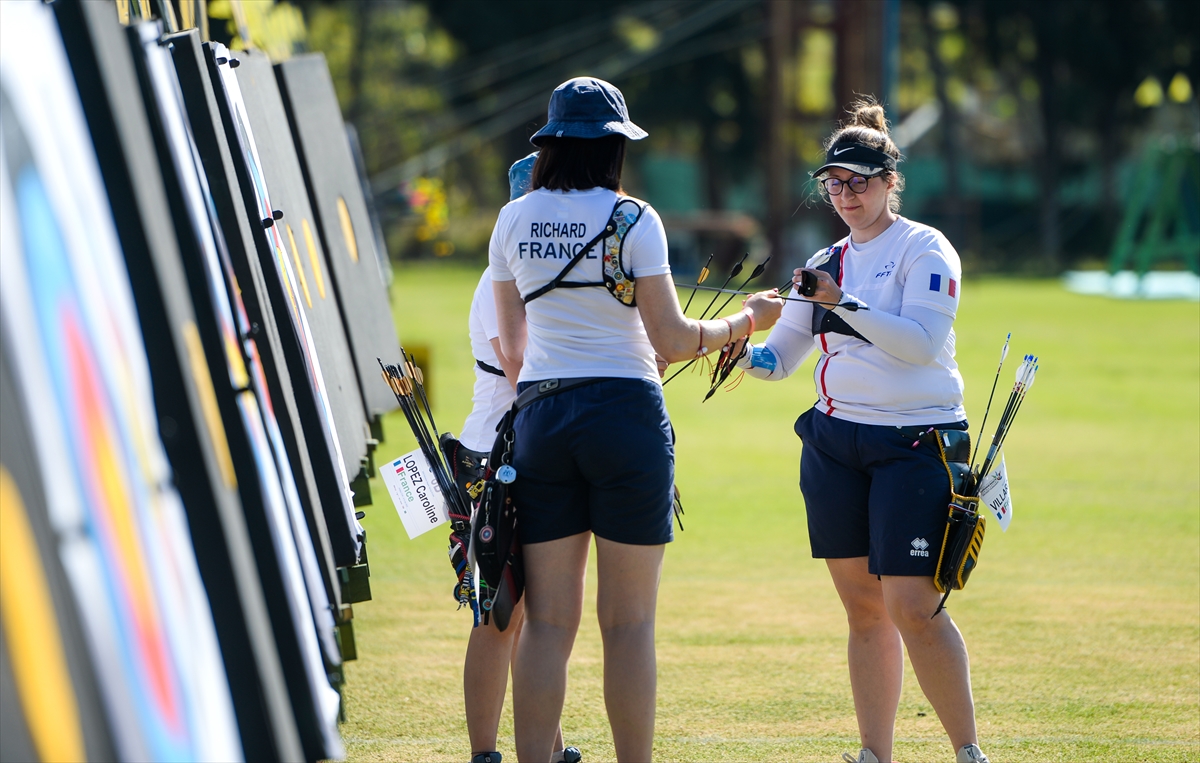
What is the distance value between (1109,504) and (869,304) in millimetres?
5140

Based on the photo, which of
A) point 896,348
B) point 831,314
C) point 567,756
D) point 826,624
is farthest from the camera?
point 826,624

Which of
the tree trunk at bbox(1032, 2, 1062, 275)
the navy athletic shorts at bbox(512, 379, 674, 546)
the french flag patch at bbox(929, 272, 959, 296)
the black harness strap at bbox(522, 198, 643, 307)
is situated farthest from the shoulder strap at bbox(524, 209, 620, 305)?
the tree trunk at bbox(1032, 2, 1062, 275)

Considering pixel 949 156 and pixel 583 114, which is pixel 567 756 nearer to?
pixel 583 114

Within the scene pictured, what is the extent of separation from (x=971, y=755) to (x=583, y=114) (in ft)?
6.65

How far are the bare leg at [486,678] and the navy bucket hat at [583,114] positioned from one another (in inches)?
55.4

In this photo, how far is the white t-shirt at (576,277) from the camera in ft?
10.4

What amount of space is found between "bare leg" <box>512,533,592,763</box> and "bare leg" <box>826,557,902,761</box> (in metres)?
0.91

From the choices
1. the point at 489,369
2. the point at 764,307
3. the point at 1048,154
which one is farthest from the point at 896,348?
the point at 1048,154

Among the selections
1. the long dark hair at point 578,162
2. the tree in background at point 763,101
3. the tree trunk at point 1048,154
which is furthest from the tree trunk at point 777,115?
the long dark hair at point 578,162

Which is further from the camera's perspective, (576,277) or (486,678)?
(486,678)

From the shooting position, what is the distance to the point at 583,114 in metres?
3.22

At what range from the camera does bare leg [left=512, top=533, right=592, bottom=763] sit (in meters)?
3.32

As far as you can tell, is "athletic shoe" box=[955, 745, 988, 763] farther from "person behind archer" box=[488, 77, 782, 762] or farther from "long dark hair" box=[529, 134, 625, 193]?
"long dark hair" box=[529, 134, 625, 193]

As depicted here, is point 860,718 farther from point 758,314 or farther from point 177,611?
point 177,611
